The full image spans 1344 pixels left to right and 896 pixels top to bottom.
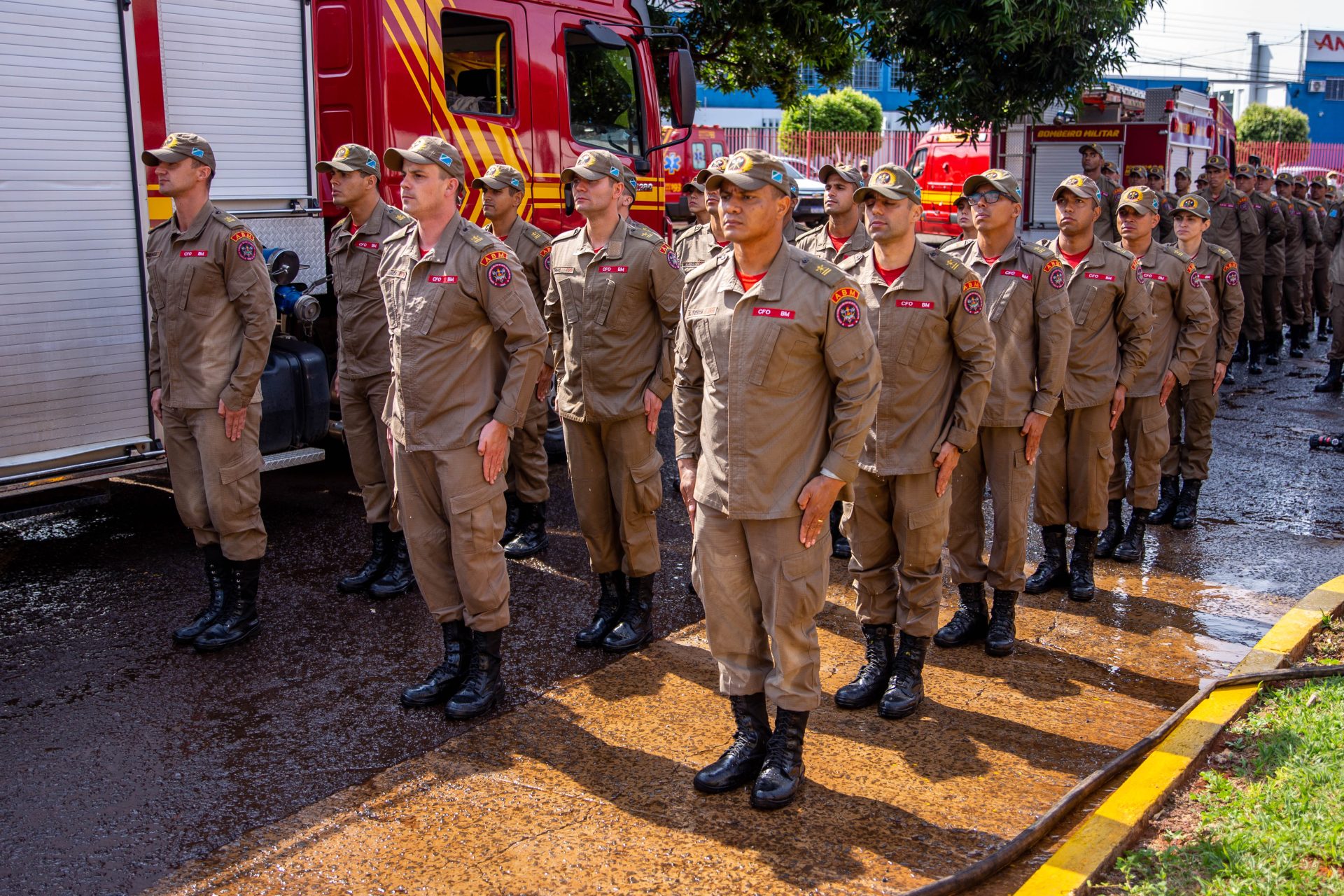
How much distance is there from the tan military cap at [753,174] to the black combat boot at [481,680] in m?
1.97

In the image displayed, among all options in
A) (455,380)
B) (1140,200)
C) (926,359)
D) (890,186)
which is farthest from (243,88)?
(1140,200)

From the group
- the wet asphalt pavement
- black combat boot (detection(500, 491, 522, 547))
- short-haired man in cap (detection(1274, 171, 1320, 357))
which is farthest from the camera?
short-haired man in cap (detection(1274, 171, 1320, 357))

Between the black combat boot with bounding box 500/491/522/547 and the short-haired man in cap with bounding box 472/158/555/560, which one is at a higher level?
the short-haired man in cap with bounding box 472/158/555/560

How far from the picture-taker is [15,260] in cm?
554

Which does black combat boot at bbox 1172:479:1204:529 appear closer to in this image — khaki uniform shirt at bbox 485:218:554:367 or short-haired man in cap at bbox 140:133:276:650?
khaki uniform shirt at bbox 485:218:554:367

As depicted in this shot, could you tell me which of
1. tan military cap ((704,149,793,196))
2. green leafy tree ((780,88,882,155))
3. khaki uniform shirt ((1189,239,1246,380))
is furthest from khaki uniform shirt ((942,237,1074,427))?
green leafy tree ((780,88,882,155))

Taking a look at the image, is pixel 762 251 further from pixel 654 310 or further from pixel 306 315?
pixel 306 315

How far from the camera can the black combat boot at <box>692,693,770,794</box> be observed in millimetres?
3916

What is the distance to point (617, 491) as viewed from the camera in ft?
17.4

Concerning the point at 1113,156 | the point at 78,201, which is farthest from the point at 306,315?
the point at 1113,156

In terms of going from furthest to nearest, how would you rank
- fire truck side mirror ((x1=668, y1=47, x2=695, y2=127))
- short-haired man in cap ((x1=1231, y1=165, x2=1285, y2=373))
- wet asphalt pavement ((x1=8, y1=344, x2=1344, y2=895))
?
short-haired man in cap ((x1=1231, y1=165, x2=1285, y2=373))
fire truck side mirror ((x1=668, y1=47, x2=695, y2=127))
wet asphalt pavement ((x1=8, y1=344, x2=1344, y2=895))

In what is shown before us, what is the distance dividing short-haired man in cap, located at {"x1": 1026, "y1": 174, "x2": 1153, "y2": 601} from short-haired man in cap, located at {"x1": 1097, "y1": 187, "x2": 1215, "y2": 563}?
750 mm

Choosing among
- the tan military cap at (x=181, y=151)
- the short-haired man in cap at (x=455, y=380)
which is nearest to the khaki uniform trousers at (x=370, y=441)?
the tan military cap at (x=181, y=151)

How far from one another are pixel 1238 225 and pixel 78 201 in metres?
11.9
